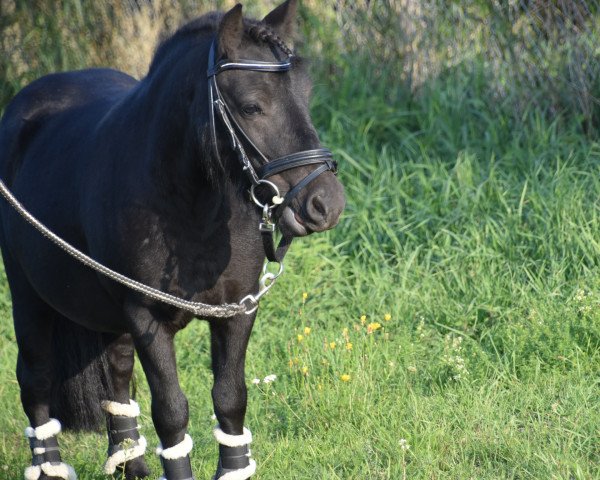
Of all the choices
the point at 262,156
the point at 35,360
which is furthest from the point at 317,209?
the point at 35,360

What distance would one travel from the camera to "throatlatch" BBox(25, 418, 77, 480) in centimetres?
429

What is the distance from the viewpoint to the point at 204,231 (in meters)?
3.45

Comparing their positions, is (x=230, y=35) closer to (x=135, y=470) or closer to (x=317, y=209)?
(x=317, y=209)

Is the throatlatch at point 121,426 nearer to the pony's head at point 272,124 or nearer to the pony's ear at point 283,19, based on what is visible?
the pony's head at point 272,124

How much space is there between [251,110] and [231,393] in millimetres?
1188

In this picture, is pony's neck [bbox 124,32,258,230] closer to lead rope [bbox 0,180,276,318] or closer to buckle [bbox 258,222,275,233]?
buckle [bbox 258,222,275,233]

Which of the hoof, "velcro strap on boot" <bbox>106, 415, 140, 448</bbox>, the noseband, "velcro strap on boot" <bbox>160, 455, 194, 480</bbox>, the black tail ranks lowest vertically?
the hoof

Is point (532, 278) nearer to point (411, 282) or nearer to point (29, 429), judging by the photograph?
point (411, 282)

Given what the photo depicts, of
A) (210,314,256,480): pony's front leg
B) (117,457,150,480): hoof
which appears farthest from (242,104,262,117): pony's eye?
(117,457,150,480): hoof

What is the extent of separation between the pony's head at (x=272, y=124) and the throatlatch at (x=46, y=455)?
1887mm

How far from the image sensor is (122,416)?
448 cm

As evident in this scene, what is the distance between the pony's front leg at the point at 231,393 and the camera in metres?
3.66

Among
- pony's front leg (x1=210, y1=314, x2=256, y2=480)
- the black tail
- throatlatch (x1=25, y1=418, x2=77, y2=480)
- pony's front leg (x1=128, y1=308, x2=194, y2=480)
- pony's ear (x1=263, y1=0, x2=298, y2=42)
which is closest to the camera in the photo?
pony's ear (x1=263, y1=0, x2=298, y2=42)

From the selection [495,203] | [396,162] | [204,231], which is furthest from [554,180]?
[204,231]
